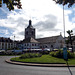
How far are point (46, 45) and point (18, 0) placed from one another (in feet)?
199

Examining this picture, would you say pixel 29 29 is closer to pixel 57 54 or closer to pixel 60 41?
pixel 60 41

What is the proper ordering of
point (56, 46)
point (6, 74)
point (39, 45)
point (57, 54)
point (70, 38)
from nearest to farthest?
point (6, 74) → point (57, 54) → point (70, 38) → point (56, 46) → point (39, 45)

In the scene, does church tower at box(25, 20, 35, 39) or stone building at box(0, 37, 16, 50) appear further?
church tower at box(25, 20, 35, 39)

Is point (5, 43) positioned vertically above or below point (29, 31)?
below

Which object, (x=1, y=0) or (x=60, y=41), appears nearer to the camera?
(x=1, y=0)

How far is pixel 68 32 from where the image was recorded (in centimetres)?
4334

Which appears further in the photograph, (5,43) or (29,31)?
(29,31)

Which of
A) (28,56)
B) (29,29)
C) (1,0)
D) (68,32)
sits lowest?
(28,56)

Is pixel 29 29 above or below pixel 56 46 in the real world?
above

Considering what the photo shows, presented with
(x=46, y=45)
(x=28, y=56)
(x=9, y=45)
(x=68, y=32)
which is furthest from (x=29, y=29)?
(x=28, y=56)

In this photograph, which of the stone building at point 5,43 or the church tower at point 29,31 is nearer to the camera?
the stone building at point 5,43

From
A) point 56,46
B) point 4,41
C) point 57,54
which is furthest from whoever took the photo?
point 4,41

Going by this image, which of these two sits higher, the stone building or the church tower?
the church tower

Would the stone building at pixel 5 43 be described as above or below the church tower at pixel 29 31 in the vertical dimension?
below
